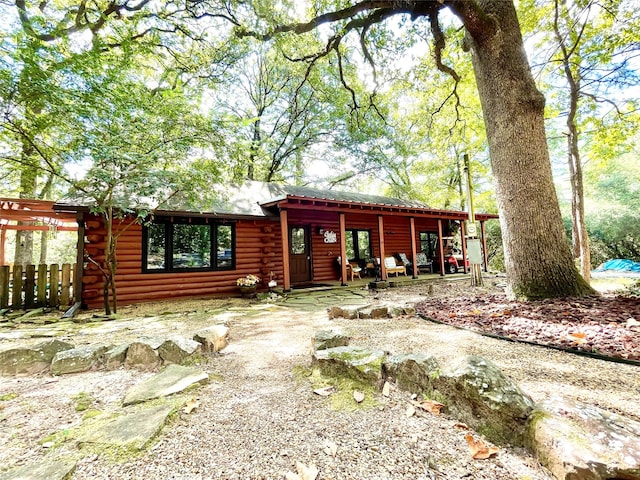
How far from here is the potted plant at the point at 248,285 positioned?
7465mm

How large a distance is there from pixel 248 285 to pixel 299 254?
2.54m

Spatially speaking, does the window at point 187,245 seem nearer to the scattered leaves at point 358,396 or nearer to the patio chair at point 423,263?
the scattered leaves at point 358,396

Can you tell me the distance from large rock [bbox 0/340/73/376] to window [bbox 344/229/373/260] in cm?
932

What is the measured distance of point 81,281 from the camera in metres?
5.96

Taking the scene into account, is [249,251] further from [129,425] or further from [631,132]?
[631,132]

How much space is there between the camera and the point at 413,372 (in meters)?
2.06

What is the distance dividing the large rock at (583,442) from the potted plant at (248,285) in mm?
6737

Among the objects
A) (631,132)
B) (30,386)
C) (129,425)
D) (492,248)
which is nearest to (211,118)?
(30,386)

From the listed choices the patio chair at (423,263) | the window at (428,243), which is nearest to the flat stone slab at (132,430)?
the patio chair at (423,263)

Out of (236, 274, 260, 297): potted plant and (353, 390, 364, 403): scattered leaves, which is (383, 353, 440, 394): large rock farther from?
(236, 274, 260, 297): potted plant

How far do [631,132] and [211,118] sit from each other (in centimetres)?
1172

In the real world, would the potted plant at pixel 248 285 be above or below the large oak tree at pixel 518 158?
below

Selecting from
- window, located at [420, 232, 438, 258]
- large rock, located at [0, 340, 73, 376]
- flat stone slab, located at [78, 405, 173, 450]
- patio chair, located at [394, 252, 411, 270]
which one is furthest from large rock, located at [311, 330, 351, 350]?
window, located at [420, 232, 438, 258]

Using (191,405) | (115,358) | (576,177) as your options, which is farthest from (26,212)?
(576,177)
